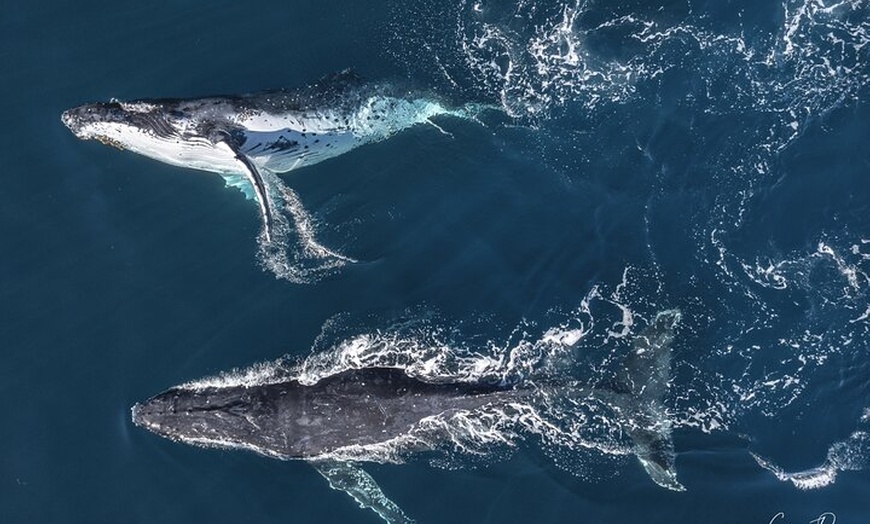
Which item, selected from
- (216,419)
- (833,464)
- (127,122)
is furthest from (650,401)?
(127,122)

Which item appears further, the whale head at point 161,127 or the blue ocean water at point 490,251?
the whale head at point 161,127

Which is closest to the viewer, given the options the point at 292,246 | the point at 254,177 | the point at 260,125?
the point at 254,177

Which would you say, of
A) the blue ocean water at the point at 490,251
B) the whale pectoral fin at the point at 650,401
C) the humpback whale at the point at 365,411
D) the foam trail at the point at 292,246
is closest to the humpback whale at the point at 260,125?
the foam trail at the point at 292,246

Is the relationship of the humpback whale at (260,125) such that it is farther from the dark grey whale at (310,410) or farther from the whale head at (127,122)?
the dark grey whale at (310,410)

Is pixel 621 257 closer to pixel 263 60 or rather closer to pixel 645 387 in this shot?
pixel 645 387

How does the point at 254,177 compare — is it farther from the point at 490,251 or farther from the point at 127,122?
the point at 490,251

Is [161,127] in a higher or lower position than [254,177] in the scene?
higher

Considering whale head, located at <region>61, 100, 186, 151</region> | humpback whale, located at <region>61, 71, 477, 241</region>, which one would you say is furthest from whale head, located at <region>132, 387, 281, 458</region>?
whale head, located at <region>61, 100, 186, 151</region>
